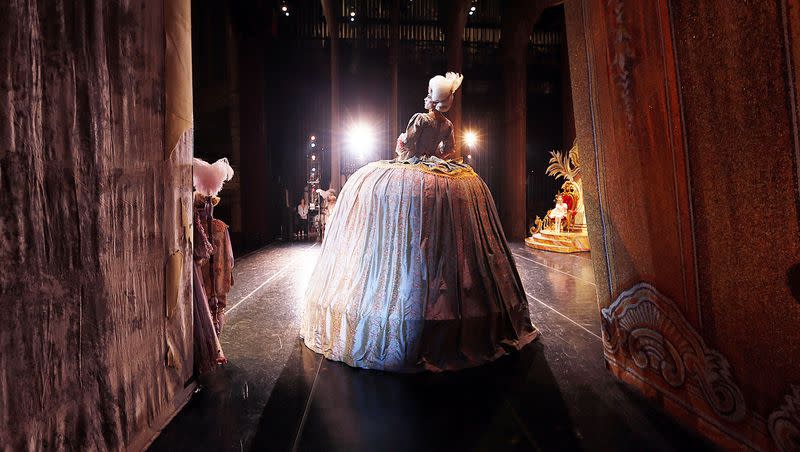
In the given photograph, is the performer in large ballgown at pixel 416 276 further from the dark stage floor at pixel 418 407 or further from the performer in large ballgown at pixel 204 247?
the performer in large ballgown at pixel 204 247

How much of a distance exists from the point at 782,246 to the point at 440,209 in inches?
50.9

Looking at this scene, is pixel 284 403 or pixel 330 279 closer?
pixel 284 403

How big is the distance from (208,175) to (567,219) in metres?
6.08

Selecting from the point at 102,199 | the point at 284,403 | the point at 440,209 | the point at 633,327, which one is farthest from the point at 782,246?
the point at 102,199

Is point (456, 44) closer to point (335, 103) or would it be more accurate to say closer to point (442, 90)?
point (335, 103)

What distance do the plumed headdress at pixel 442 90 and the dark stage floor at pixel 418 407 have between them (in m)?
1.54

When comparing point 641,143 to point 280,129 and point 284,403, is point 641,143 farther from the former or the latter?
point 280,129

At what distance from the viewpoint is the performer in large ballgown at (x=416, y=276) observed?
1.80 meters

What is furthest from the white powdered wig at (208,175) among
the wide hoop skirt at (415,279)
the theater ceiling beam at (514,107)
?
the theater ceiling beam at (514,107)

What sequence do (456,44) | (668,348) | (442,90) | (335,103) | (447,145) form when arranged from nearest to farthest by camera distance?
(668,348) < (442,90) < (447,145) < (456,44) < (335,103)

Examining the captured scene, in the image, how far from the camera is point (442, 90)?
222 cm

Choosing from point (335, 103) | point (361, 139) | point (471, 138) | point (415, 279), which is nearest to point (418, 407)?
point (415, 279)

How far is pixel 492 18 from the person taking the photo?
7.81 meters

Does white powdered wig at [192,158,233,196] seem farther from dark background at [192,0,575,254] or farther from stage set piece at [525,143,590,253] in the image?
stage set piece at [525,143,590,253]
